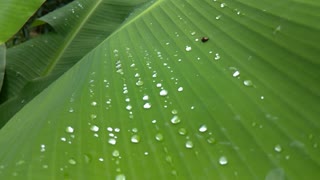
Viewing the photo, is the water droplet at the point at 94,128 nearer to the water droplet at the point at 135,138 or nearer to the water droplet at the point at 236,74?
the water droplet at the point at 135,138

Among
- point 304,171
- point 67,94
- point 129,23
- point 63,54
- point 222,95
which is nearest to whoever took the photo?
→ point 304,171

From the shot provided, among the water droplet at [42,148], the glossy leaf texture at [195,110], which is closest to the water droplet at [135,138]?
the glossy leaf texture at [195,110]

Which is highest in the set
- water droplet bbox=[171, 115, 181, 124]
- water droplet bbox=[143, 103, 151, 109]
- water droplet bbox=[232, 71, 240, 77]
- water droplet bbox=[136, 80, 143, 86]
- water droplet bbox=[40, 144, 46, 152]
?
water droplet bbox=[232, 71, 240, 77]

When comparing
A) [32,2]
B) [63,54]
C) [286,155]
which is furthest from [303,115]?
[63,54]

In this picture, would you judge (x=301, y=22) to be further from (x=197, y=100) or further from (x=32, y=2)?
(x=32, y=2)

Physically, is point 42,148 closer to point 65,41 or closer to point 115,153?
point 115,153

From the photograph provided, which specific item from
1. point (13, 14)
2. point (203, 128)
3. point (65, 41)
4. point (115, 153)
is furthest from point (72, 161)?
point (65, 41)

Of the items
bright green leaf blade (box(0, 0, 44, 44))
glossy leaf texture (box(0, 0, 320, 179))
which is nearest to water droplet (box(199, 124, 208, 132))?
glossy leaf texture (box(0, 0, 320, 179))

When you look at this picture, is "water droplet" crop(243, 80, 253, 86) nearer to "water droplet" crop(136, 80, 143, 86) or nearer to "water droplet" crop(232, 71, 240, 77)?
"water droplet" crop(232, 71, 240, 77)
